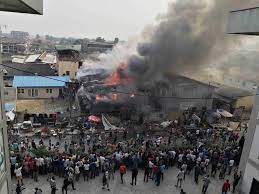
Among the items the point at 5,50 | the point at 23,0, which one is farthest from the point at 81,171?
the point at 5,50

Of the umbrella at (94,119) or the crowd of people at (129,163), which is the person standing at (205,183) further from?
the umbrella at (94,119)

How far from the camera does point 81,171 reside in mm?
14664

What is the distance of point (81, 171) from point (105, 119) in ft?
29.0

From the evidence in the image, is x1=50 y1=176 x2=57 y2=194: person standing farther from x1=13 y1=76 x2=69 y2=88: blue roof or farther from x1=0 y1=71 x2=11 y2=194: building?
x1=13 y1=76 x2=69 y2=88: blue roof

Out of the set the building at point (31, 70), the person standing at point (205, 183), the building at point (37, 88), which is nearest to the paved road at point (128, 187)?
the person standing at point (205, 183)

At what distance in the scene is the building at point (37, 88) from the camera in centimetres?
3141

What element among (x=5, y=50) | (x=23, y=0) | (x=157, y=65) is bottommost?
(x=5, y=50)

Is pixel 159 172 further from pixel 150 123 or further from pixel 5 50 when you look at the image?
pixel 5 50

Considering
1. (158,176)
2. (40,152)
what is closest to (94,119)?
(40,152)

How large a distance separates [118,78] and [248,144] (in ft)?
54.8

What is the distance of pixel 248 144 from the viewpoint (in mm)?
14375

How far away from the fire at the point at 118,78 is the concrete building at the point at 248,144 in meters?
15.2

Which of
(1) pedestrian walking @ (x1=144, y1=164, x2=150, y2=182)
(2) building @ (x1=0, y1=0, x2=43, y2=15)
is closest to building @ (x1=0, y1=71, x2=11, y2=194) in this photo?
(2) building @ (x1=0, y1=0, x2=43, y2=15)

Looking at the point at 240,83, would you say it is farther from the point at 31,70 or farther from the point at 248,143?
the point at 248,143
